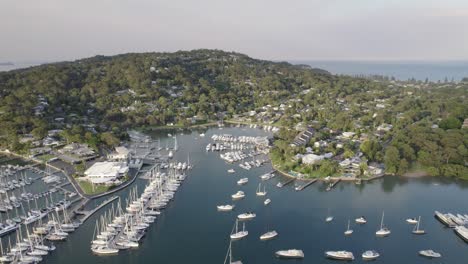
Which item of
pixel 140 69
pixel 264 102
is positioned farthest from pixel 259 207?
pixel 140 69

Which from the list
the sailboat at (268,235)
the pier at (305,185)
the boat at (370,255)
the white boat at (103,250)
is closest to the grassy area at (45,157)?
the white boat at (103,250)

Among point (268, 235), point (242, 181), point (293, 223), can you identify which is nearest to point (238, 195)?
point (242, 181)

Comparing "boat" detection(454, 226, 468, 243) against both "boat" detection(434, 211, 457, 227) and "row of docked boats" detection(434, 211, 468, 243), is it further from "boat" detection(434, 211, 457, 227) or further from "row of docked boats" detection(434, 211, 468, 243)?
"boat" detection(434, 211, 457, 227)

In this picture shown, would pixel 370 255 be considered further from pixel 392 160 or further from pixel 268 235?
pixel 392 160

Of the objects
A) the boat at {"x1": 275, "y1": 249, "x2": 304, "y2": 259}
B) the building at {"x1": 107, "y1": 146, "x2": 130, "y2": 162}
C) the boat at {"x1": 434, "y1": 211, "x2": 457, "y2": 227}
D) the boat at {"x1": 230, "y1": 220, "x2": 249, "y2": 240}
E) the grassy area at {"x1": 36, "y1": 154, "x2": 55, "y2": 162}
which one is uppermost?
the building at {"x1": 107, "y1": 146, "x2": 130, "y2": 162}

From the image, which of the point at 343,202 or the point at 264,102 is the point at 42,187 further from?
the point at 264,102

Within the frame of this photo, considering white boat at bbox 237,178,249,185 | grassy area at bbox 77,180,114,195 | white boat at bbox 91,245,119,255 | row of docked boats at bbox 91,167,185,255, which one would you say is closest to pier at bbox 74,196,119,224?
row of docked boats at bbox 91,167,185,255
